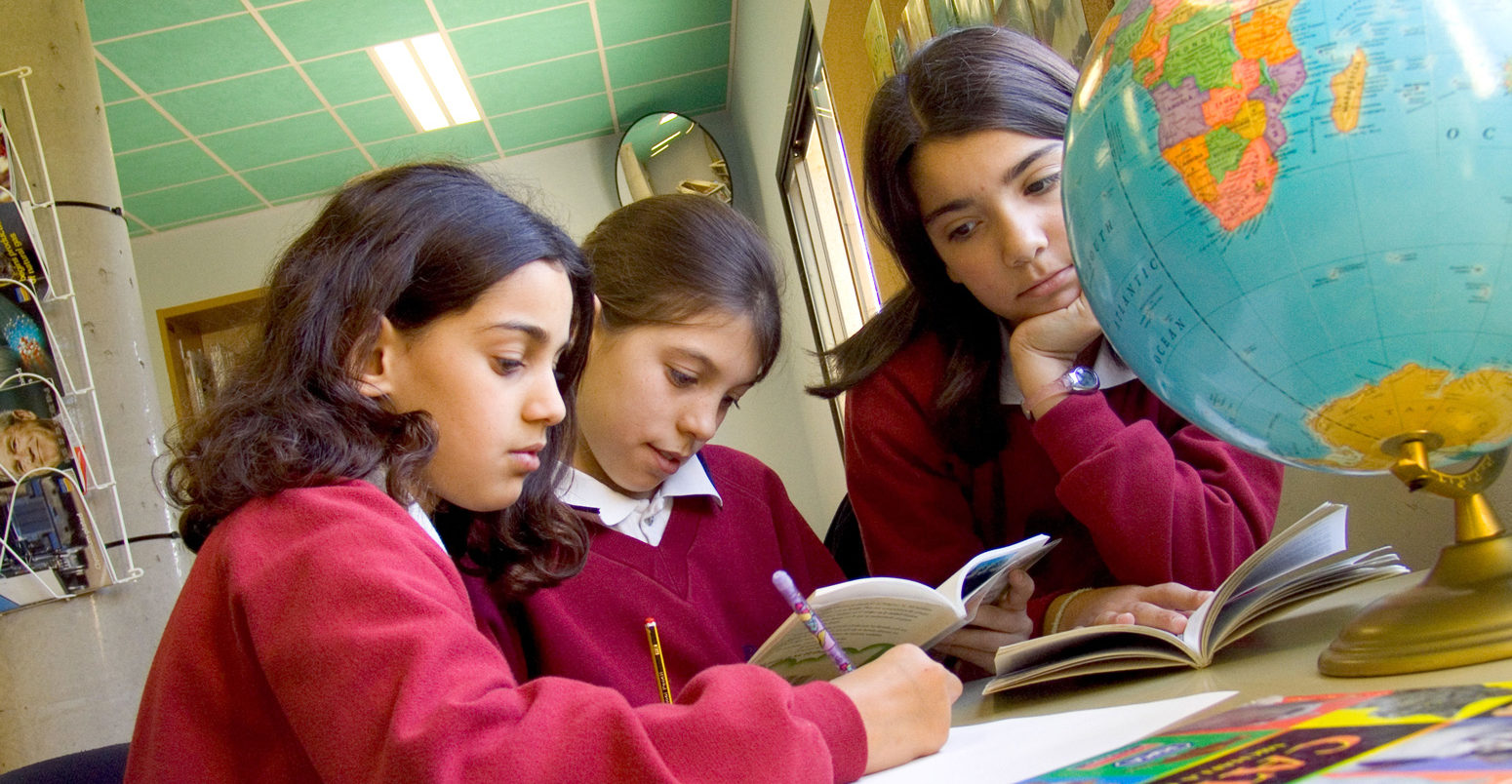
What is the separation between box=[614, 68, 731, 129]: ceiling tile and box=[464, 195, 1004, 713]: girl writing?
11.0ft

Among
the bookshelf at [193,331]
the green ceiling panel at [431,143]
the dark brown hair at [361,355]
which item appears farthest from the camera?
the bookshelf at [193,331]

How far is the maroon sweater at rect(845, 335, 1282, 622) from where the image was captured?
99cm

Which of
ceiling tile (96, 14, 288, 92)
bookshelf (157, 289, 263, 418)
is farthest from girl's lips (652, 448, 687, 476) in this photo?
bookshelf (157, 289, 263, 418)

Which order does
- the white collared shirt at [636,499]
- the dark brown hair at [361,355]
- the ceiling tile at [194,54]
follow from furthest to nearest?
the ceiling tile at [194,54]
the white collared shirt at [636,499]
the dark brown hair at [361,355]

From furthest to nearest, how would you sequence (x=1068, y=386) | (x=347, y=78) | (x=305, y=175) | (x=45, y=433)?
1. (x=305, y=175)
2. (x=347, y=78)
3. (x=45, y=433)
4. (x=1068, y=386)

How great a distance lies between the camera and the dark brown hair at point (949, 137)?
1147mm

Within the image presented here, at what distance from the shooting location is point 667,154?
4.93 meters

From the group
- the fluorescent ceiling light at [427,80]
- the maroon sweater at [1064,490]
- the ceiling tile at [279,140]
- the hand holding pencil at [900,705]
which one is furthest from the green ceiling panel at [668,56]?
the hand holding pencil at [900,705]

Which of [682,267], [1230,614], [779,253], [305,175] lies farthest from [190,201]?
[1230,614]

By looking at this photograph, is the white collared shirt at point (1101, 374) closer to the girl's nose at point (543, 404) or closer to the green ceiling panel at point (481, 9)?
the girl's nose at point (543, 404)

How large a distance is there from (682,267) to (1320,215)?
1.01 meters

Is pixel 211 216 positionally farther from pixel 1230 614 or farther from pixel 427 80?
pixel 1230 614

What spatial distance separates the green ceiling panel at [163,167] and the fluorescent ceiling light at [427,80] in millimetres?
888

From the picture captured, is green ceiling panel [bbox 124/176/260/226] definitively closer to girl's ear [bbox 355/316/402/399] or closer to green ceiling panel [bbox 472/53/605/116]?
green ceiling panel [bbox 472/53/605/116]
